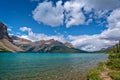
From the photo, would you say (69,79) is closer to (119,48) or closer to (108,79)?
(108,79)

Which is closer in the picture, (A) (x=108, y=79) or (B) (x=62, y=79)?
(A) (x=108, y=79)

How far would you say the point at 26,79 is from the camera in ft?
143

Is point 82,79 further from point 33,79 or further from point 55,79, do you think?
point 33,79

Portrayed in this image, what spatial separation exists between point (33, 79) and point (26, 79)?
151 cm

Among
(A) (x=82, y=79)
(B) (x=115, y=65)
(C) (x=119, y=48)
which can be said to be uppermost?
(C) (x=119, y=48)

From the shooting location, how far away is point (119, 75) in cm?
2822

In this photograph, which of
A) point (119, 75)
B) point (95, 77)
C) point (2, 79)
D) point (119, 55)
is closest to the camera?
point (119, 75)

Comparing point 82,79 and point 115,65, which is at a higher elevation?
point 115,65

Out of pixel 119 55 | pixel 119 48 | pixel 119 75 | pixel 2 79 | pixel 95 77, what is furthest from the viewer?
pixel 119 48

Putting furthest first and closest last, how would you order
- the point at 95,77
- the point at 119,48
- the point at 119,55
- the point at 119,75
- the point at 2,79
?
the point at 119,48
the point at 119,55
the point at 2,79
the point at 95,77
the point at 119,75

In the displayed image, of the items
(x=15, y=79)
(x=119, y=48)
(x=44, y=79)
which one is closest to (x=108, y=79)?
(x=44, y=79)

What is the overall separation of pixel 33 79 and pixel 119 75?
20847 millimetres

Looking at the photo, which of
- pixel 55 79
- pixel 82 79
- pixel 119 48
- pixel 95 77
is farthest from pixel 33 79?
pixel 119 48

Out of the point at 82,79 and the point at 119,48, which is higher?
the point at 119,48
